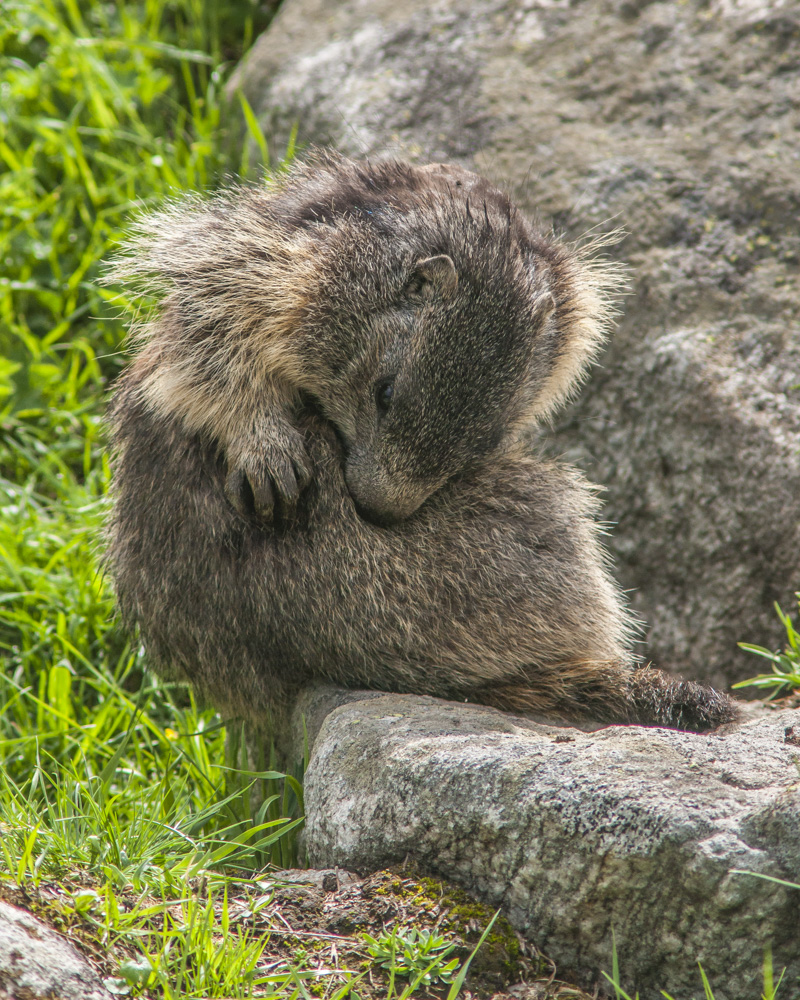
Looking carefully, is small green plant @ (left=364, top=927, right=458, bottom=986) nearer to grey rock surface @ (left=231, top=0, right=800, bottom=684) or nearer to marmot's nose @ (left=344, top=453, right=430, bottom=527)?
marmot's nose @ (left=344, top=453, right=430, bottom=527)

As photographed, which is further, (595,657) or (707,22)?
(707,22)

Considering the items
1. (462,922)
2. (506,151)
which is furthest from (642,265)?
(462,922)

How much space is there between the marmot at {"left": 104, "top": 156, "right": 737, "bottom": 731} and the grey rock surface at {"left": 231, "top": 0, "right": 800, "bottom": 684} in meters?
1.02

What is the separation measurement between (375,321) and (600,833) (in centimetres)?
223

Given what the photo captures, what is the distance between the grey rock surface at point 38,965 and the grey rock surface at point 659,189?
137 inches

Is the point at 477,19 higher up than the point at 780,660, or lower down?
higher up

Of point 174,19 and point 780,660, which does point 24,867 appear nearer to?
point 780,660

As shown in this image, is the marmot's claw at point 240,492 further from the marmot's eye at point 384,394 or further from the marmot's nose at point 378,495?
the marmot's eye at point 384,394

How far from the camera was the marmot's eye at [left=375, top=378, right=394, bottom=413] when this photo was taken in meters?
4.03

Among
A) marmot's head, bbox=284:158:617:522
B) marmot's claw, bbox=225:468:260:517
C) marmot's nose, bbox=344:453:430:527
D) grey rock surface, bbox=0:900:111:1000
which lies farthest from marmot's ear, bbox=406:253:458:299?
grey rock surface, bbox=0:900:111:1000

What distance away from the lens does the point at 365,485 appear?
3.99m

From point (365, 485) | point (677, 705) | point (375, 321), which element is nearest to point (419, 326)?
point (375, 321)

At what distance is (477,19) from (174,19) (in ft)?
7.50

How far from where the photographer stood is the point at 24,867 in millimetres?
2746
